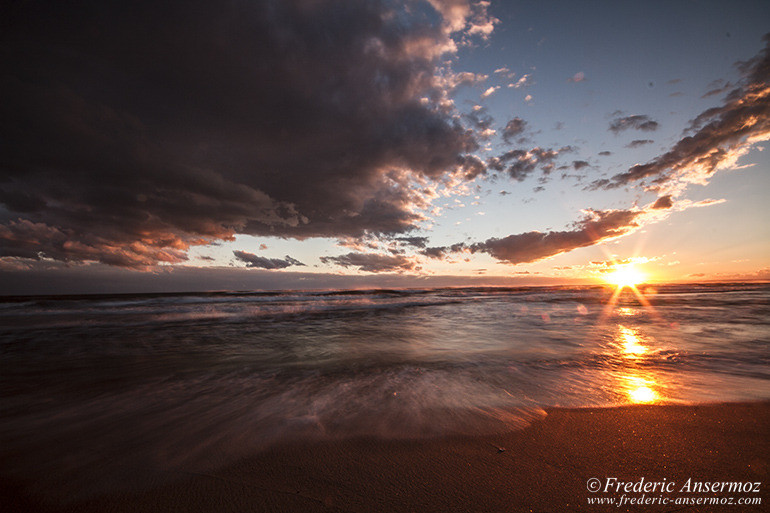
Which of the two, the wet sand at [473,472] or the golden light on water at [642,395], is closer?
the wet sand at [473,472]

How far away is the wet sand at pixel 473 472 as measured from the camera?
1.88m

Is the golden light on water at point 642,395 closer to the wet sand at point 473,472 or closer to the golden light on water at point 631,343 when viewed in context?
the wet sand at point 473,472

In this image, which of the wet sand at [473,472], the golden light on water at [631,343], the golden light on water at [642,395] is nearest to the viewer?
the wet sand at [473,472]

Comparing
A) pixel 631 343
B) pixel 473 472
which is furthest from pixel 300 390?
pixel 631 343

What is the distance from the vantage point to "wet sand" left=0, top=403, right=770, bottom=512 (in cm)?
188

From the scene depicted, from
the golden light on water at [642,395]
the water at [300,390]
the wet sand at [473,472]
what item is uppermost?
the wet sand at [473,472]

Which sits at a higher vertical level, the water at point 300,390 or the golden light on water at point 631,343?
the water at point 300,390

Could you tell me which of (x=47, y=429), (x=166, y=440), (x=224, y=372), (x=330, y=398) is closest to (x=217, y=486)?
(x=166, y=440)

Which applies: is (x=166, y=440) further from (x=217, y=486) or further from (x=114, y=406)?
(x=114, y=406)

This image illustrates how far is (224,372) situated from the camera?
5387 mm

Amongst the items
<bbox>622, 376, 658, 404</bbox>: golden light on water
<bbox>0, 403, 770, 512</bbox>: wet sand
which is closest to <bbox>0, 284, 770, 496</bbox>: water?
<bbox>622, 376, 658, 404</bbox>: golden light on water

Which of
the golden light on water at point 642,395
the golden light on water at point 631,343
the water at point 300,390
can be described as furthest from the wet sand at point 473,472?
the golden light on water at point 631,343

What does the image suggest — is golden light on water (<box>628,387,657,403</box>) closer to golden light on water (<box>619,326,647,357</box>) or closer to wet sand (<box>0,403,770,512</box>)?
wet sand (<box>0,403,770,512</box>)

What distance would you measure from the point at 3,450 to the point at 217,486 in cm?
255
